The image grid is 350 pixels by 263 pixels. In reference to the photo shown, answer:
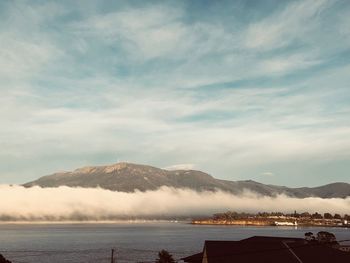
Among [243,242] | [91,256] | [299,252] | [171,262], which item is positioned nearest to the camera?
[299,252]

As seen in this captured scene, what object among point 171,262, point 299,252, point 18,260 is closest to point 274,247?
point 299,252

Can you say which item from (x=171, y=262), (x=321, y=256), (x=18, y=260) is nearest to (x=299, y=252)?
(x=321, y=256)

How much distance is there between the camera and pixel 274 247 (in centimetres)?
6028

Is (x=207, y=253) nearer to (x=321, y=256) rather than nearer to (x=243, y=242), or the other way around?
(x=243, y=242)

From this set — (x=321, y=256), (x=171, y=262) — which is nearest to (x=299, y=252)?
(x=321, y=256)

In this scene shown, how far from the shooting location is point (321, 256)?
56.3 metres

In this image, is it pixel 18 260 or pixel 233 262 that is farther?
pixel 18 260

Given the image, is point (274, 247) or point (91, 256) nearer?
point (274, 247)

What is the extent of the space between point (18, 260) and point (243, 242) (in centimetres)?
10401

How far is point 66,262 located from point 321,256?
101 metres

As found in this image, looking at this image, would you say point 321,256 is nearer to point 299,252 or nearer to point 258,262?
point 299,252

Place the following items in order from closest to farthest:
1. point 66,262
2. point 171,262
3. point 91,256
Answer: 1. point 171,262
2. point 66,262
3. point 91,256

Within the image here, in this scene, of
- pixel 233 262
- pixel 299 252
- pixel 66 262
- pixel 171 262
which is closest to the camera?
pixel 233 262

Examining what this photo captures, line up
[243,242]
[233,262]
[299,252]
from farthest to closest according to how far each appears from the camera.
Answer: [243,242], [299,252], [233,262]
